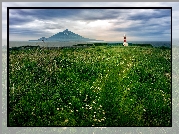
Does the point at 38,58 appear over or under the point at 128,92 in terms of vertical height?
over

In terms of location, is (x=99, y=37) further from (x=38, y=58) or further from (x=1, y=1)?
(x=1, y=1)

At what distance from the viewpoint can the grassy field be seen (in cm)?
940

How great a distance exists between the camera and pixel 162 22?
31.2ft

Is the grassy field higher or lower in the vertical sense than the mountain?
lower

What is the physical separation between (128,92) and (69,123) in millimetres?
1289

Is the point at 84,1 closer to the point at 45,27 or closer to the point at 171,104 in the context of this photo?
the point at 45,27

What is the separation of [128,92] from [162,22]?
1500 mm

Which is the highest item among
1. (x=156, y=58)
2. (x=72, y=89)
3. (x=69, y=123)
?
(x=156, y=58)

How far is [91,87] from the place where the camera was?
960 cm

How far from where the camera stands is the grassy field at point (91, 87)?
9.40m

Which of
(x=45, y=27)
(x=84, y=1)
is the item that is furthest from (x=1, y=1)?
(x=84, y=1)

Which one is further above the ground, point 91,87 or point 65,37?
point 65,37

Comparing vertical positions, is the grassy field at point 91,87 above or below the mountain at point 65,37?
below

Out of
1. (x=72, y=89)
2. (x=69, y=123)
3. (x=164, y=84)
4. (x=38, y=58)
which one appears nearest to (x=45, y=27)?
(x=38, y=58)
